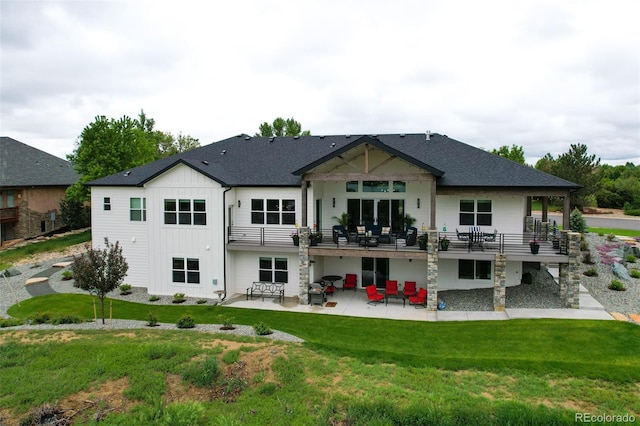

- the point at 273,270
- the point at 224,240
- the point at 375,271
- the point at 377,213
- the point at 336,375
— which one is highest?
the point at 377,213

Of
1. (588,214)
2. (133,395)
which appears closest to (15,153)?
(133,395)

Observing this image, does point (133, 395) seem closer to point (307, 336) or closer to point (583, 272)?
point (307, 336)

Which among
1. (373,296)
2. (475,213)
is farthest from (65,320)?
(475,213)

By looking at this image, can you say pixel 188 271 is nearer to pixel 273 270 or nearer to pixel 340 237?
pixel 273 270

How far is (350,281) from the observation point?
21.8 metres

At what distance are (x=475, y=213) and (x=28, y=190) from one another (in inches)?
1465

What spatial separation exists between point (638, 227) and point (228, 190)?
4447 cm

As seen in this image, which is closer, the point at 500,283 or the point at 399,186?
the point at 500,283

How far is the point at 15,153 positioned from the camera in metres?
39.4

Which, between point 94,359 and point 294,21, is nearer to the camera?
point 94,359

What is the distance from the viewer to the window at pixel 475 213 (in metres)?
20.6

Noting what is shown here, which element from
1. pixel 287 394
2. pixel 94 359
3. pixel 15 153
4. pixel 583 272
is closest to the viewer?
pixel 287 394

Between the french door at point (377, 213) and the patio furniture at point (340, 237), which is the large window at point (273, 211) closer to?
the patio furniture at point (340, 237)

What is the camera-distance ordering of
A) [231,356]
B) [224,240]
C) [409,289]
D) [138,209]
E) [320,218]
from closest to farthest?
[231,356], [409,289], [224,240], [320,218], [138,209]
